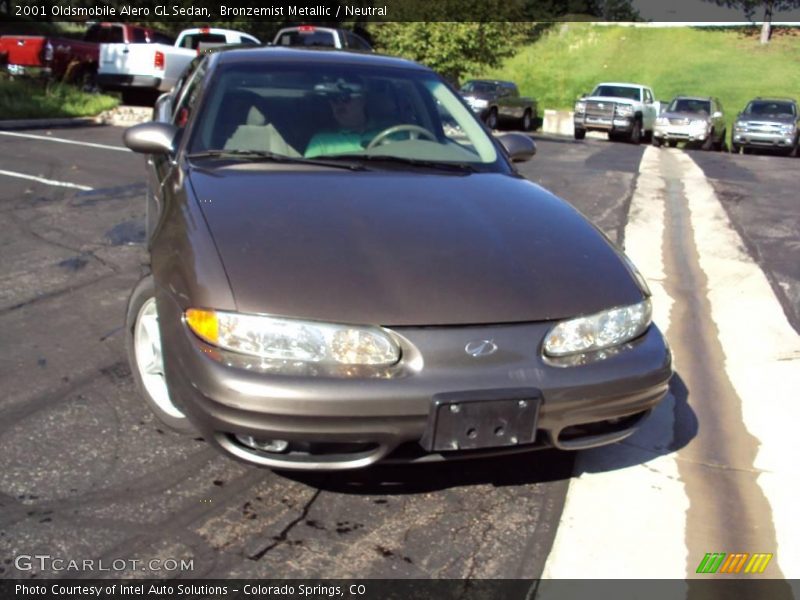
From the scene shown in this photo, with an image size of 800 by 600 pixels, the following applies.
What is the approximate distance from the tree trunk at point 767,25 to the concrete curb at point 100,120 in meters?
45.5

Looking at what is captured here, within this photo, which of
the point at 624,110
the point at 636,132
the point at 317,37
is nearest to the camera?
the point at 317,37

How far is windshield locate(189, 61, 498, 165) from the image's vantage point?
13.5 feet

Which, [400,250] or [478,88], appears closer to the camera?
[400,250]

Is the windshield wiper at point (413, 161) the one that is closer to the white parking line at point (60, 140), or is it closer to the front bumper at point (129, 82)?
the white parking line at point (60, 140)

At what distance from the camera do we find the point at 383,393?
8.79 ft

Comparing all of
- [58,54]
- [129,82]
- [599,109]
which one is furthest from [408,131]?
[599,109]

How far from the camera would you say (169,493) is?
3.15 metres

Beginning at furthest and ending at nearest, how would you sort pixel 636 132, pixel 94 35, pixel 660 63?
1. pixel 660 63
2. pixel 636 132
3. pixel 94 35

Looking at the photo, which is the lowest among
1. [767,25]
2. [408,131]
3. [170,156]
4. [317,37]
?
[170,156]

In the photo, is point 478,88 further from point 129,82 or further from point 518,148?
point 518,148

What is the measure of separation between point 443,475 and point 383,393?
824mm

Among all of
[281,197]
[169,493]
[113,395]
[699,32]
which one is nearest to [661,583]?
[169,493]

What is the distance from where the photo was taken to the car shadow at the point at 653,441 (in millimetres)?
3539

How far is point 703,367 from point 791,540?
1.76 m
